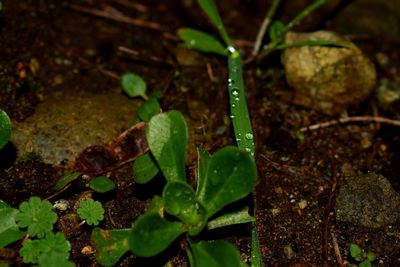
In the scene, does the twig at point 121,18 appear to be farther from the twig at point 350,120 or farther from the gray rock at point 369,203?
the gray rock at point 369,203

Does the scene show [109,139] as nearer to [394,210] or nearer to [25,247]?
[25,247]

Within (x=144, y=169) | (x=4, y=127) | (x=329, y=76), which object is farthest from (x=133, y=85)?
(x=329, y=76)

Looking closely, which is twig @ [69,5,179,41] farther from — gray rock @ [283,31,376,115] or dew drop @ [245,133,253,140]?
dew drop @ [245,133,253,140]

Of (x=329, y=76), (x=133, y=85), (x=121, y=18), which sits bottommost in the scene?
(x=329, y=76)

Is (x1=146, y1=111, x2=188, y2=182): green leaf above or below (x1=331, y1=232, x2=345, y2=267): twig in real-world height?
above

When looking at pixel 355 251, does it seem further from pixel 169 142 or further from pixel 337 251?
pixel 169 142

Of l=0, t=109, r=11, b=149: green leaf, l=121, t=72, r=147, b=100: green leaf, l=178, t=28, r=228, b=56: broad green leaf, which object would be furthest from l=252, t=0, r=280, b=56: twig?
l=0, t=109, r=11, b=149: green leaf
